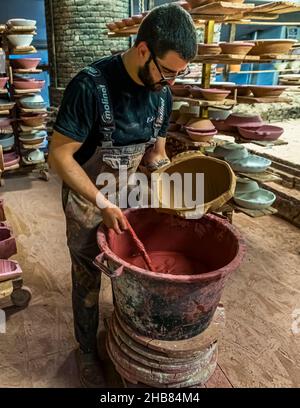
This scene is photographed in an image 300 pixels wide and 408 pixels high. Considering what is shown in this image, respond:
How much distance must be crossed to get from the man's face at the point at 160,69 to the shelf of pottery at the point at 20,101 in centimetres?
301

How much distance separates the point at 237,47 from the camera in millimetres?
2490

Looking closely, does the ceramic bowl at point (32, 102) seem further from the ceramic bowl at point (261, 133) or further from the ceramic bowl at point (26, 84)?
the ceramic bowl at point (261, 133)

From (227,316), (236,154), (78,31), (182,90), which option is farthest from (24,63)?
(227,316)

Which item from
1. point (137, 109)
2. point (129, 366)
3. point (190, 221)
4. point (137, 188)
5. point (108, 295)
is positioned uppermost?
point (137, 109)

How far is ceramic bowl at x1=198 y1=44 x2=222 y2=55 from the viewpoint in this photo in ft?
8.45

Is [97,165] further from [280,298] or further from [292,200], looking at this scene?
[292,200]

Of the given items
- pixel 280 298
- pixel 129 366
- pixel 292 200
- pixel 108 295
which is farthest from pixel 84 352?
pixel 292 200

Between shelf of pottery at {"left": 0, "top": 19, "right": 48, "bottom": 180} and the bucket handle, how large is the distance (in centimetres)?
322

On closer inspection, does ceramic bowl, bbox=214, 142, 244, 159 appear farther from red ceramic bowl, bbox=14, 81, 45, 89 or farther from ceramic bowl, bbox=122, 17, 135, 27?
red ceramic bowl, bbox=14, 81, 45, 89

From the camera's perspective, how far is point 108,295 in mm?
2398

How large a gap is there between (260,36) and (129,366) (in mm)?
12249

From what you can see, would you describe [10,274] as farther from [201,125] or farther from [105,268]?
[201,125]

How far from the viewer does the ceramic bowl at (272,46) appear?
97.6 inches

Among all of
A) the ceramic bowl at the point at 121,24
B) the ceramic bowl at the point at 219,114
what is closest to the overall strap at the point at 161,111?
the ceramic bowl at the point at 219,114
